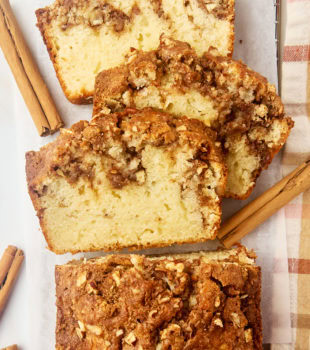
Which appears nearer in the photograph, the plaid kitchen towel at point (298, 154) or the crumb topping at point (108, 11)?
the crumb topping at point (108, 11)

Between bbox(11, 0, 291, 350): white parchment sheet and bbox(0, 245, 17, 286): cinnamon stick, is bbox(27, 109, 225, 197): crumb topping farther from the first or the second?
bbox(0, 245, 17, 286): cinnamon stick

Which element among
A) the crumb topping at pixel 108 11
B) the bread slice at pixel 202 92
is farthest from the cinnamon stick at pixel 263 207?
the crumb topping at pixel 108 11

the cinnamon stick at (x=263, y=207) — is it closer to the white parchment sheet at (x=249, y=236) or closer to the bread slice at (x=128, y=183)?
the white parchment sheet at (x=249, y=236)

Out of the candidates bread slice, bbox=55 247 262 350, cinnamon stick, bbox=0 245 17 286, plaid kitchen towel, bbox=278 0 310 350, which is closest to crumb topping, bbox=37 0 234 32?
plaid kitchen towel, bbox=278 0 310 350

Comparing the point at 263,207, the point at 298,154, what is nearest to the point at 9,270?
the point at 263,207

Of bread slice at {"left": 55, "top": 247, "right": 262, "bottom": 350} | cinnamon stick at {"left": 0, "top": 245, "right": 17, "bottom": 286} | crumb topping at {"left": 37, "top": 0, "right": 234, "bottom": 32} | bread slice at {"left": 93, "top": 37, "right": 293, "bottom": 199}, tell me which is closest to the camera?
bread slice at {"left": 55, "top": 247, "right": 262, "bottom": 350}

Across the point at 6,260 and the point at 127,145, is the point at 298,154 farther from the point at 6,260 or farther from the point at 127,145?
the point at 6,260

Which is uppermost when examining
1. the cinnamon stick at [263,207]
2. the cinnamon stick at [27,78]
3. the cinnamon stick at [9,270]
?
the cinnamon stick at [27,78]
